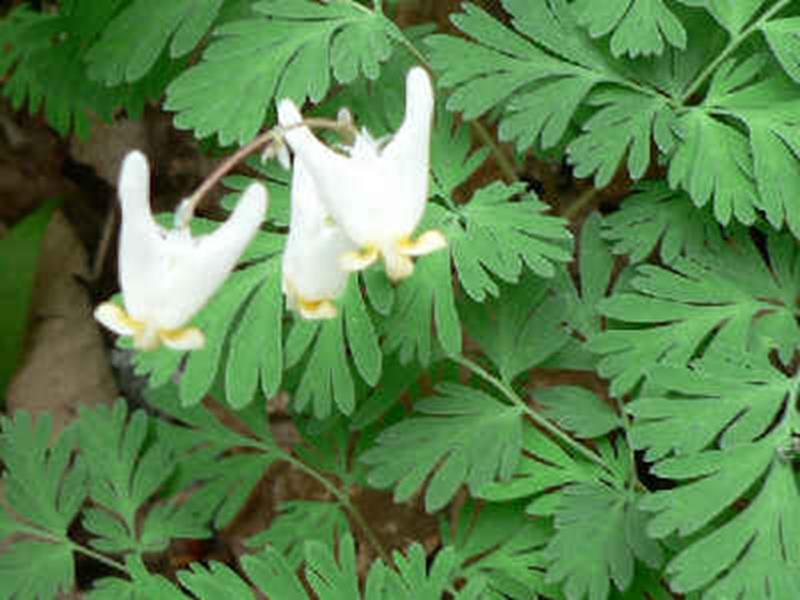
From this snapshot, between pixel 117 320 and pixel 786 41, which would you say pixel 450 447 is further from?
pixel 786 41

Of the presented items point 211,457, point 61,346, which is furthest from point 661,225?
point 61,346

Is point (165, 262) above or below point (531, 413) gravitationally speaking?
above

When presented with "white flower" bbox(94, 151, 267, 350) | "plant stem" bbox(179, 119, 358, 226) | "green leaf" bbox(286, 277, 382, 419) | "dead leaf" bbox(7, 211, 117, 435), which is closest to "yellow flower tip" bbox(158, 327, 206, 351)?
"white flower" bbox(94, 151, 267, 350)

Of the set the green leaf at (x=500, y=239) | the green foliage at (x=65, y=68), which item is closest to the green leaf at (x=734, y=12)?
the green leaf at (x=500, y=239)

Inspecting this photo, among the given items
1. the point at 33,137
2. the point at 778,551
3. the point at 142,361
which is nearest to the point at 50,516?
the point at 142,361

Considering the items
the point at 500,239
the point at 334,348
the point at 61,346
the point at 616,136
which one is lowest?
the point at 61,346

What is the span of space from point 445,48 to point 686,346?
75 cm

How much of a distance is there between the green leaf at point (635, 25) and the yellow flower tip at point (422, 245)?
61 centimetres

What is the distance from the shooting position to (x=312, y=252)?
1.84m

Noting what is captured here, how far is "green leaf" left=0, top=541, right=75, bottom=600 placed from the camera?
2479 millimetres

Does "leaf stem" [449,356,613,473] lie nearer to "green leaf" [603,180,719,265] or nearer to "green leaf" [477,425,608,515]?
"green leaf" [477,425,608,515]

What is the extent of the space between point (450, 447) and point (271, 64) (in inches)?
32.5

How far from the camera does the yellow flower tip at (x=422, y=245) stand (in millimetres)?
1737

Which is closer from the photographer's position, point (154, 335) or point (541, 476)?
point (154, 335)
